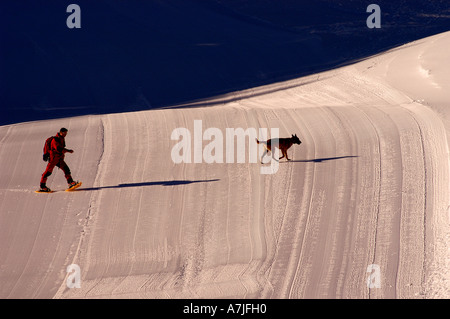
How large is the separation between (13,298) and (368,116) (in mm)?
8961

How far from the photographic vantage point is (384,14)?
27219mm

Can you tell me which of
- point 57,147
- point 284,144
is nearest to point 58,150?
point 57,147

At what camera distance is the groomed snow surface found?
913 centimetres

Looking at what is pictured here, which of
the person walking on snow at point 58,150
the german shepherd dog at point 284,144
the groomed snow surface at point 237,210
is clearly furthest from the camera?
the german shepherd dog at point 284,144

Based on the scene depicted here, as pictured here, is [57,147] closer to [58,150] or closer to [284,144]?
[58,150]

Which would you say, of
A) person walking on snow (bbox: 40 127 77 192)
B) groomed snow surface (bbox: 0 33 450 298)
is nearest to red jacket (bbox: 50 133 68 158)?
person walking on snow (bbox: 40 127 77 192)

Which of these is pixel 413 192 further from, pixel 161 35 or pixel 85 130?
pixel 161 35

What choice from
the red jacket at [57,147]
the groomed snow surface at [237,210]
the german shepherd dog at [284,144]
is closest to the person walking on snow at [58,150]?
the red jacket at [57,147]

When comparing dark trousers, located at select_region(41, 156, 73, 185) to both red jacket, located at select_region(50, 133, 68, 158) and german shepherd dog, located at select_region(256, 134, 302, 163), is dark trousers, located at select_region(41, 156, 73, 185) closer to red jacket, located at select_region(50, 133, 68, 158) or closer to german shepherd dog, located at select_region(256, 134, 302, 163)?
red jacket, located at select_region(50, 133, 68, 158)

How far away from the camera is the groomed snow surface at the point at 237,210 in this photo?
9133 millimetres

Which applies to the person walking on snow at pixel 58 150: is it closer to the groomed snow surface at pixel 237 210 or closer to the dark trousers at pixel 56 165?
the dark trousers at pixel 56 165

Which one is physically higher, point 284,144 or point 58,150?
point 284,144

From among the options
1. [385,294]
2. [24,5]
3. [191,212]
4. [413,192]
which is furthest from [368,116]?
[24,5]

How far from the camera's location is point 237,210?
1101 cm
